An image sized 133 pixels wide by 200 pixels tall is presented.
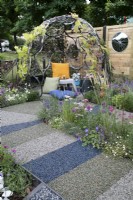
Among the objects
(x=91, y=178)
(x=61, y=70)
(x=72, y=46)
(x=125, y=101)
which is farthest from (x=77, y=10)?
(x=91, y=178)

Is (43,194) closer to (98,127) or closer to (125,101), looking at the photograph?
(98,127)

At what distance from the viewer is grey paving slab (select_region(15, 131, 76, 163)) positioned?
2.70 meters

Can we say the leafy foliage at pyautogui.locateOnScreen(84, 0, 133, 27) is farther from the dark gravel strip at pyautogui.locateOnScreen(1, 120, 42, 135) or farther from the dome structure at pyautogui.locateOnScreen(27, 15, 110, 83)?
the dark gravel strip at pyautogui.locateOnScreen(1, 120, 42, 135)

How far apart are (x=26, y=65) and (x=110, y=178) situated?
13.0 ft

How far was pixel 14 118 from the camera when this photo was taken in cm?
409

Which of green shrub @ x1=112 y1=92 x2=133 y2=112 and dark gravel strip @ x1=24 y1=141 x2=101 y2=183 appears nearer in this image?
dark gravel strip @ x1=24 y1=141 x2=101 y2=183

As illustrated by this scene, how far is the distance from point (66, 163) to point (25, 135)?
1024mm

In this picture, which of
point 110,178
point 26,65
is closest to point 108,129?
point 110,178

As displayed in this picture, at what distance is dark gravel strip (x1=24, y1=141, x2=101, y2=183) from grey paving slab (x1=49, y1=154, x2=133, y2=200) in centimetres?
8

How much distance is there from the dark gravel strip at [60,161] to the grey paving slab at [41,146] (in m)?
0.10

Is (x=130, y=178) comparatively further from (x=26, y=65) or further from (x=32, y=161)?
(x=26, y=65)

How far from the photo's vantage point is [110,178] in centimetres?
224

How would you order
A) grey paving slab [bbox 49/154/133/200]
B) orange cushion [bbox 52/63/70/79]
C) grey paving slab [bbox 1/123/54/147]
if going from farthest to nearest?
orange cushion [bbox 52/63/70/79]
grey paving slab [bbox 1/123/54/147]
grey paving slab [bbox 49/154/133/200]

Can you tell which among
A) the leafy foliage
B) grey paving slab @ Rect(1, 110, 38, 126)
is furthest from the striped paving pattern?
the leafy foliage
